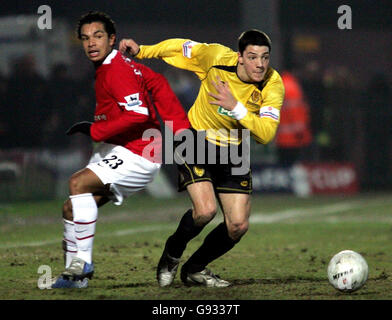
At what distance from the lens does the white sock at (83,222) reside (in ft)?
21.8

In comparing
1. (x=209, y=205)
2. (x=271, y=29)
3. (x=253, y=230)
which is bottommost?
(x=253, y=230)

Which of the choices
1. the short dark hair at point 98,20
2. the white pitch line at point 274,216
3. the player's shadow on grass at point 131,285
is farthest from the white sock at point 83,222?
the white pitch line at point 274,216

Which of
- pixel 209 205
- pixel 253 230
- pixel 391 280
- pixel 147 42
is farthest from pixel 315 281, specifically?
pixel 147 42

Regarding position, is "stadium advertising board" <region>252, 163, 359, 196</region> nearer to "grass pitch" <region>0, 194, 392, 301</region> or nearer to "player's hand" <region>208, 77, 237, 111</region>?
"grass pitch" <region>0, 194, 392, 301</region>

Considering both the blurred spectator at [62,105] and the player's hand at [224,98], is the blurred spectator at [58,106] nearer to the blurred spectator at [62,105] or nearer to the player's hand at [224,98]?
the blurred spectator at [62,105]

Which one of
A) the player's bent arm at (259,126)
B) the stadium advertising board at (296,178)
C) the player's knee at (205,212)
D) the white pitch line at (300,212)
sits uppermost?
the player's bent arm at (259,126)

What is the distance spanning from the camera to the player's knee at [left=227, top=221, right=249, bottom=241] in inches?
274

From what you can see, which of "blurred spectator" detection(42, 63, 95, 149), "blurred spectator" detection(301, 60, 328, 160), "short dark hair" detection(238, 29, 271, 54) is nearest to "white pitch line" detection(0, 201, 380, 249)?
"blurred spectator" detection(301, 60, 328, 160)

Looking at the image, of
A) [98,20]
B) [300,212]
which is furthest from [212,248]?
[300,212]

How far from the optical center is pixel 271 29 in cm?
1742

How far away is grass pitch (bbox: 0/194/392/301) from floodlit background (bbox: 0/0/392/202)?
2.53ft

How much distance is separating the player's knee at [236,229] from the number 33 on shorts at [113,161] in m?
0.97

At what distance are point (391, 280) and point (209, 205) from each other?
1.68 m

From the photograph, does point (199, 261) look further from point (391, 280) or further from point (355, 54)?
point (355, 54)
